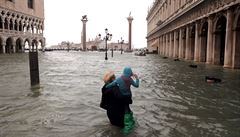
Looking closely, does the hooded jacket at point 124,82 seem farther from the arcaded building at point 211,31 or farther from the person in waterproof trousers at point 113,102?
the arcaded building at point 211,31

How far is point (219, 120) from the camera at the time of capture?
691 centimetres

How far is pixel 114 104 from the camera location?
5.89m

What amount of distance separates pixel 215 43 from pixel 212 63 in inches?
76.0

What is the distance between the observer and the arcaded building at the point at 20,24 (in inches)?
2099

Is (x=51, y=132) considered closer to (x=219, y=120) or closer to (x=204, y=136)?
(x=204, y=136)

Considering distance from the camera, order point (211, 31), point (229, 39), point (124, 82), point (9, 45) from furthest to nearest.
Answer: point (9, 45) → point (211, 31) → point (229, 39) → point (124, 82)

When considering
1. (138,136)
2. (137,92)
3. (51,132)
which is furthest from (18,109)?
(137,92)

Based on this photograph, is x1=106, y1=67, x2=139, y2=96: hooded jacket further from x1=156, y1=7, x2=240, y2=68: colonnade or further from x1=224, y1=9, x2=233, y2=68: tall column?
x1=224, y1=9, x2=233, y2=68: tall column

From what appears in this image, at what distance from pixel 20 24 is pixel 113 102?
200 ft

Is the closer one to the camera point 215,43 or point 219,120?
point 219,120

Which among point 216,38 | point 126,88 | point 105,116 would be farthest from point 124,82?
point 216,38

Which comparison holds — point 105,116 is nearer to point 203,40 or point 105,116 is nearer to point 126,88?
point 126,88

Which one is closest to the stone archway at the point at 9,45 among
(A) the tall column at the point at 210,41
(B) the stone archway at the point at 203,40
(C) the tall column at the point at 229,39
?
(B) the stone archway at the point at 203,40

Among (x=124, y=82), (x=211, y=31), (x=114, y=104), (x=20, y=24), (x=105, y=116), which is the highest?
(x=20, y=24)
